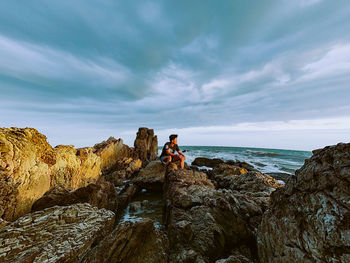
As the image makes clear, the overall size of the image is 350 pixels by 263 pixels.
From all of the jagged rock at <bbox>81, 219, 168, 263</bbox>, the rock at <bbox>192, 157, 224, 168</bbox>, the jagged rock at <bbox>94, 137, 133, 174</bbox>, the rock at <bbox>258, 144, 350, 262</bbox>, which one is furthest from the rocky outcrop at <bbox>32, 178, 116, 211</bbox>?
the rock at <bbox>192, 157, 224, 168</bbox>

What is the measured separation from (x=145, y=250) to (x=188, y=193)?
209 centimetres

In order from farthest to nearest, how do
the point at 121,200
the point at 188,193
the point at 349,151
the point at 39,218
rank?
1. the point at 121,200
2. the point at 188,193
3. the point at 39,218
4. the point at 349,151

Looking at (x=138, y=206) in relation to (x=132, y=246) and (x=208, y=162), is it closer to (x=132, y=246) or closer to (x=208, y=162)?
(x=132, y=246)

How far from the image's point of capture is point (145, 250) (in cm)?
293

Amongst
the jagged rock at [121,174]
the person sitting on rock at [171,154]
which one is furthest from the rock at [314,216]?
the jagged rock at [121,174]

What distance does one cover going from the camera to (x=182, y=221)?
3.47 meters

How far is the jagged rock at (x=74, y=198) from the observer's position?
14.1 feet

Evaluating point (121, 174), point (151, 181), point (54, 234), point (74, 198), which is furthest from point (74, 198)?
point (121, 174)

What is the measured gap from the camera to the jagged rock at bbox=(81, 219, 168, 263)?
2533 millimetres

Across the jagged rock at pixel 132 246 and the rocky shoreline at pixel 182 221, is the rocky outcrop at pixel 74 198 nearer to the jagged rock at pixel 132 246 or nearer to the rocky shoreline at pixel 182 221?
the rocky shoreline at pixel 182 221

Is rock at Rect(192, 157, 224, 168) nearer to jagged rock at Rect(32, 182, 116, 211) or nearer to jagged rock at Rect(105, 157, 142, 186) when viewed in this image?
jagged rock at Rect(105, 157, 142, 186)

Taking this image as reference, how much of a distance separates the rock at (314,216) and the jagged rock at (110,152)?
583 inches

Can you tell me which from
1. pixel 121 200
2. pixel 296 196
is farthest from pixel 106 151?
pixel 296 196

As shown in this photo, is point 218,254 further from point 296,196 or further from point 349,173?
point 349,173
